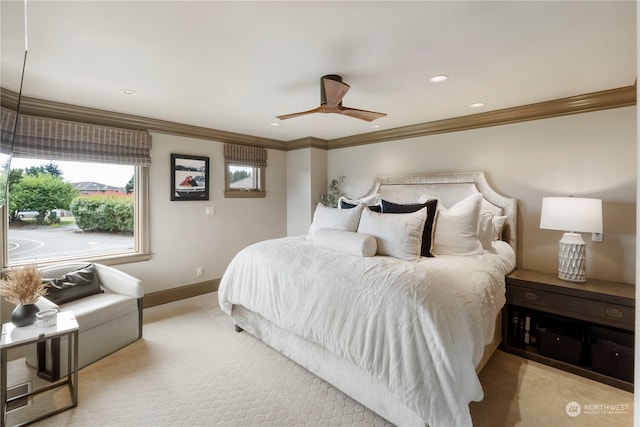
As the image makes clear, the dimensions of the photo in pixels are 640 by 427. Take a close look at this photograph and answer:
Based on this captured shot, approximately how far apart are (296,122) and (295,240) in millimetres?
1575

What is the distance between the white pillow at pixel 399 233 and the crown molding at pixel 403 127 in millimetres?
1588

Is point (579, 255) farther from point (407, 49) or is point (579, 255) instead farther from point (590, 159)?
point (407, 49)

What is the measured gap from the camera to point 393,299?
1.84 metres

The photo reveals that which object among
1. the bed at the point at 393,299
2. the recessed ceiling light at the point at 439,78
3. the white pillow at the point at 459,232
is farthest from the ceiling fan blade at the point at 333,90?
the white pillow at the point at 459,232

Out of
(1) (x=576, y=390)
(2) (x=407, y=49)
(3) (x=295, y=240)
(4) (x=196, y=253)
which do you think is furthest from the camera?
(4) (x=196, y=253)

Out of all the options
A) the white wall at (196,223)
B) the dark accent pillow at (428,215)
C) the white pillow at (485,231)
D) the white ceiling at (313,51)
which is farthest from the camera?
the white wall at (196,223)

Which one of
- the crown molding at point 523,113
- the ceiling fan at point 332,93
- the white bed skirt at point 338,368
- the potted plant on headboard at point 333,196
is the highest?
the crown molding at point 523,113

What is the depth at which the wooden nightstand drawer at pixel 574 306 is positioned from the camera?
2.28 metres

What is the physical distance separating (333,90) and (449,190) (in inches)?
83.1

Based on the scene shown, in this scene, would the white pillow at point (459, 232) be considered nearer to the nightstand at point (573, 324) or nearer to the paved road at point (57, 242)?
the nightstand at point (573, 324)

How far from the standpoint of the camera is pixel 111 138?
11.4 feet

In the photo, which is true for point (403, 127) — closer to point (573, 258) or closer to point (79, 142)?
point (573, 258)

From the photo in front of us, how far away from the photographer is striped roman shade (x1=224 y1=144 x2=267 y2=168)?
4578 millimetres

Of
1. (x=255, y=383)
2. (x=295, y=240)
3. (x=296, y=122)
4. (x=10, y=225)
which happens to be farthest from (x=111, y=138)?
(x=255, y=383)
